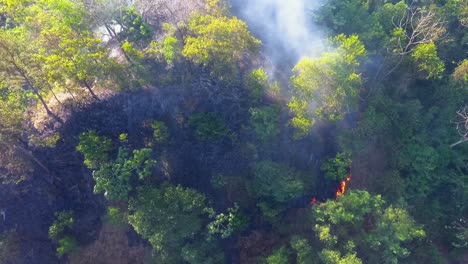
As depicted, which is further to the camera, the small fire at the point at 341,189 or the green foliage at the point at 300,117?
the small fire at the point at 341,189

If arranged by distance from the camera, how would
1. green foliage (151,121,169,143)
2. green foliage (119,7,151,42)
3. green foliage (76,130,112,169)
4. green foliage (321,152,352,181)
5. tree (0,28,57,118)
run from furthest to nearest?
green foliage (119,7,151,42) < green foliage (321,152,352,181) < green foliage (151,121,169,143) < green foliage (76,130,112,169) < tree (0,28,57,118)

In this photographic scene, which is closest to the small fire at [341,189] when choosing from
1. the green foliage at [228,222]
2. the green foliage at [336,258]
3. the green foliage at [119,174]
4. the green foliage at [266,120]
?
the green foliage at [336,258]

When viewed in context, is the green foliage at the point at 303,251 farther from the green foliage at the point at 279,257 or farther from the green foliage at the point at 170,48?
the green foliage at the point at 170,48

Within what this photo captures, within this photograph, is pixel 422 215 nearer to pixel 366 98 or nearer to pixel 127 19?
pixel 366 98

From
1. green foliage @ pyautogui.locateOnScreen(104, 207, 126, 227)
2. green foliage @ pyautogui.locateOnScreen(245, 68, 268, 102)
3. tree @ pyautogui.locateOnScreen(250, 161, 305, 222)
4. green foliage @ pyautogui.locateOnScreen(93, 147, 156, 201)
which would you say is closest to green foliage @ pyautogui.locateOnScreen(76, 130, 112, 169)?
green foliage @ pyautogui.locateOnScreen(93, 147, 156, 201)

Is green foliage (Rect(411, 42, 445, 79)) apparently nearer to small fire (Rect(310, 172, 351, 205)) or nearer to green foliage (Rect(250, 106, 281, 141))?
small fire (Rect(310, 172, 351, 205))
